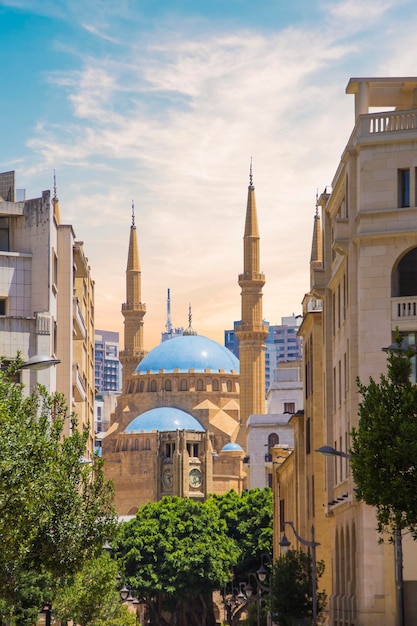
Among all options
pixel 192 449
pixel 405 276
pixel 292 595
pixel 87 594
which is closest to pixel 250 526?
pixel 192 449

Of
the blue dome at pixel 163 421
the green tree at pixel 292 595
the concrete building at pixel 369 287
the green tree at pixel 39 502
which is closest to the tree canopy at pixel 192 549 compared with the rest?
the green tree at pixel 292 595

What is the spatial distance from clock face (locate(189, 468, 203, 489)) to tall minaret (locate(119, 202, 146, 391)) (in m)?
28.2

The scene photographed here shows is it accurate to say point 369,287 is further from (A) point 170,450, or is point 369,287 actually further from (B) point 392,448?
(A) point 170,450

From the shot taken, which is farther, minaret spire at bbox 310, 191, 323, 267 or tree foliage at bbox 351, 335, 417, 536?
minaret spire at bbox 310, 191, 323, 267

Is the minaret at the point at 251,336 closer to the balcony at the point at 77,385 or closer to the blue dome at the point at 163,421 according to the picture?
the blue dome at the point at 163,421

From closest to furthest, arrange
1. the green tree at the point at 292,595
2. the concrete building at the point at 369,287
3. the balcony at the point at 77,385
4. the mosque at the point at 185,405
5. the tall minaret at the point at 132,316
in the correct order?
the concrete building at the point at 369,287 → the green tree at the point at 292,595 → the balcony at the point at 77,385 → the mosque at the point at 185,405 → the tall minaret at the point at 132,316

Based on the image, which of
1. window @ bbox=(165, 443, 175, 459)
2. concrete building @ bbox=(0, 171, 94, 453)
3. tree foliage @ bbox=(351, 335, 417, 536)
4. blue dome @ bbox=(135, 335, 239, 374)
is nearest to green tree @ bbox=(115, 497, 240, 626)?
concrete building @ bbox=(0, 171, 94, 453)

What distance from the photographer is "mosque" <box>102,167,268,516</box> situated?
154 metres

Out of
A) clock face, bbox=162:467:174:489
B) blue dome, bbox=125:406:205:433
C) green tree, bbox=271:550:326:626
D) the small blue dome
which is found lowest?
green tree, bbox=271:550:326:626

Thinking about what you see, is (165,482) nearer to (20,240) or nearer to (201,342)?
(201,342)

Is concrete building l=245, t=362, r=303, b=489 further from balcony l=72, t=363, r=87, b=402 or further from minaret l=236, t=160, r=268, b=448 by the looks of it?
balcony l=72, t=363, r=87, b=402

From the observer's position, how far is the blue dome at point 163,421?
163m

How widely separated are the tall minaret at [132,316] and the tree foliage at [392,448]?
490 ft

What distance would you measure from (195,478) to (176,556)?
2087 inches
